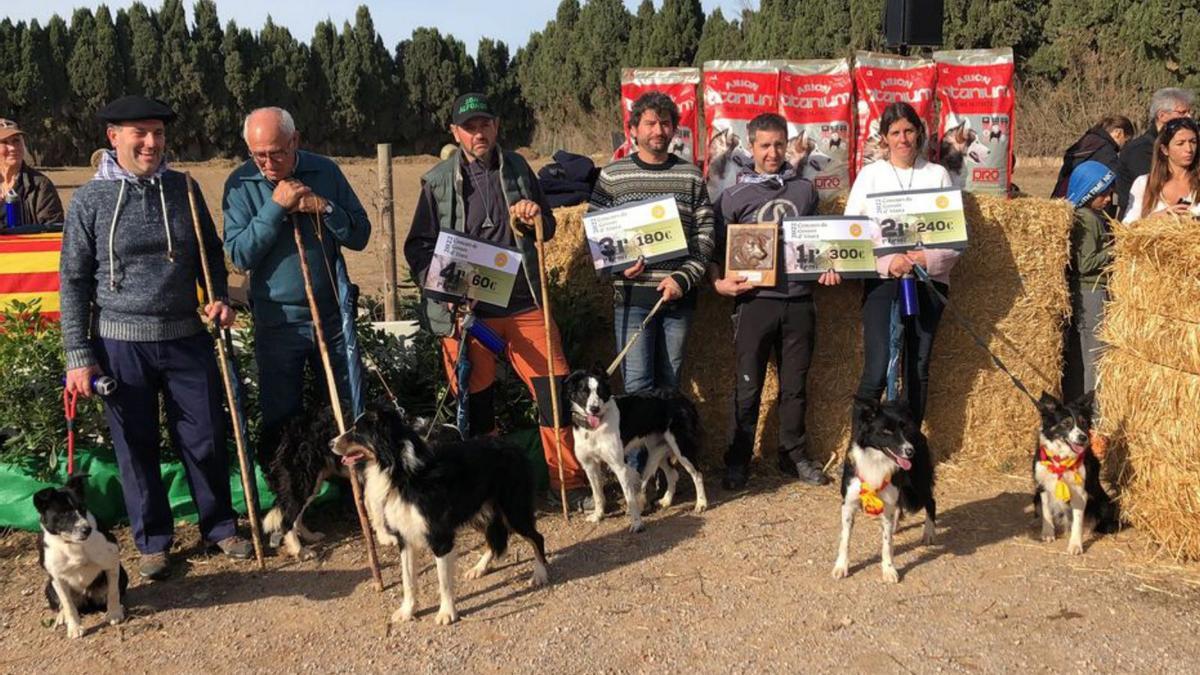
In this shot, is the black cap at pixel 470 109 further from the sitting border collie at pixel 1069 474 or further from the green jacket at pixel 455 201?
the sitting border collie at pixel 1069 474

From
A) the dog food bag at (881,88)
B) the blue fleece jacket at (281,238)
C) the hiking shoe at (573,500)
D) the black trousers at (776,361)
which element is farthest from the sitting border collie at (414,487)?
the dog food bag at (881,88)

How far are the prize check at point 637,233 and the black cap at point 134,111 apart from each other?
219 cm

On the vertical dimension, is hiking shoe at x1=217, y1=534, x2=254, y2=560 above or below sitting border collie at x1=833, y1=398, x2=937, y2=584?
below

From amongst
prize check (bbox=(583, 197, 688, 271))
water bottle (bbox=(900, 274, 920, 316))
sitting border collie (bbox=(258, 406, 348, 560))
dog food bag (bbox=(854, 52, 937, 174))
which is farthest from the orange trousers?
dog food bag (bbox=(854, 52, 937, 174))

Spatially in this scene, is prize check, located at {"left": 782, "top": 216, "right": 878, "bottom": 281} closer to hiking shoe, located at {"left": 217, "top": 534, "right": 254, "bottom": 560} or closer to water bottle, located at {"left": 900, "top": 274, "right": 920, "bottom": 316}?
water bottle, located at {"left": 900, "top": 274, "right": 920, "bottom": 316}

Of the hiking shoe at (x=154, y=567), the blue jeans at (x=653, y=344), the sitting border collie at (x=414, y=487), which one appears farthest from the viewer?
the blue jeans at (x=653, y=344)

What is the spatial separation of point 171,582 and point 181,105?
41.8 meters

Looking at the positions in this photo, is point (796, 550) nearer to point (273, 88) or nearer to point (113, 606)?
point (113, 606)

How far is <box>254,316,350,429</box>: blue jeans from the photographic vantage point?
4629 mm

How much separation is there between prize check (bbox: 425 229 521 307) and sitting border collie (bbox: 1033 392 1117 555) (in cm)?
278

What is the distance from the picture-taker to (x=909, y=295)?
527 cm

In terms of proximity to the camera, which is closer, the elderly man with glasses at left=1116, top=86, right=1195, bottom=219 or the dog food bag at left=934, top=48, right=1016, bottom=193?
the elderly man with glasses at left=1116, top=86, right=1195, bottom=219

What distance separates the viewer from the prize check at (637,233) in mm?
5164

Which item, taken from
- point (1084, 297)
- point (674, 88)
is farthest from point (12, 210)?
point (1084, 297)
